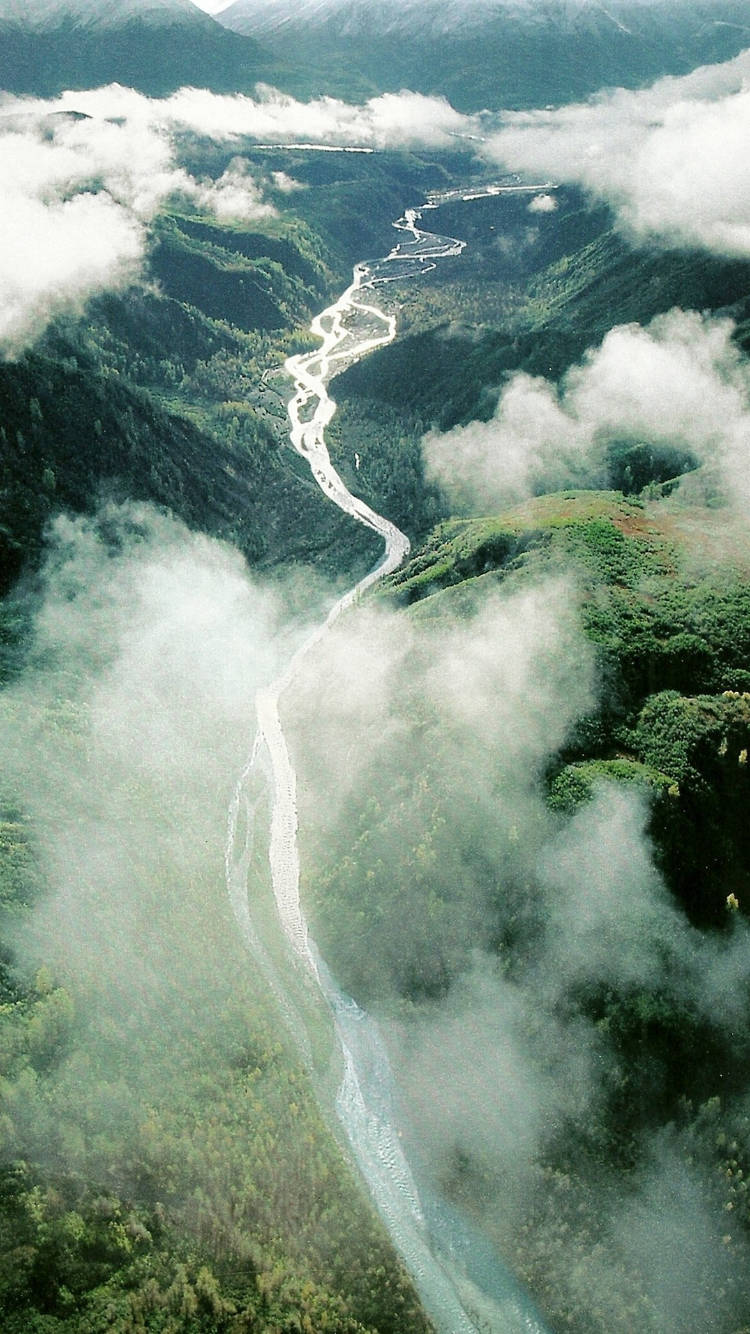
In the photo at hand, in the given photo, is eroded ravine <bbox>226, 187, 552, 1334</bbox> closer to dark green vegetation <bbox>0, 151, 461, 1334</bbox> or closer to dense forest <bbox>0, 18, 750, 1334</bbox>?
dense forest <bbox>0, 18, 750, 1334</bbox>

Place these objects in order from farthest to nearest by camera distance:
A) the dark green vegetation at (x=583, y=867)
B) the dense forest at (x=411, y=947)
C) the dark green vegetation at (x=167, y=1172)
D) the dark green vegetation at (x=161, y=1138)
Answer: the dark green vegetation at (x=583, y=867)
the dense forest at (x=411, y=947)
the dark green vegetation at (x=161, y=1138)
the dark green vegetation at (x=167, y=1172)

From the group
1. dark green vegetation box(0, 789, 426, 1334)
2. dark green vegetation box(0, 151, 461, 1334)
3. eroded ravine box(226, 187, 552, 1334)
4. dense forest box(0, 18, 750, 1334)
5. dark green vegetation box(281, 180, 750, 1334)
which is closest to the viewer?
dark green vegetation box(0, 789, 426, 1334)

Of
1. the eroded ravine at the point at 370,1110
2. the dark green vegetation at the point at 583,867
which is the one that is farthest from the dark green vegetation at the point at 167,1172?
the dark green vegetation at the point at 583,867

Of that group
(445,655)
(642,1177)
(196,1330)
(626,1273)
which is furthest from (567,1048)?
(445,655)

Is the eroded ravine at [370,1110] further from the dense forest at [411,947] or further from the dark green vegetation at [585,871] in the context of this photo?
the dark green vegetation at [585,871]

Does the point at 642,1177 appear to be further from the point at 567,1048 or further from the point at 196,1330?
the point at 196,1330

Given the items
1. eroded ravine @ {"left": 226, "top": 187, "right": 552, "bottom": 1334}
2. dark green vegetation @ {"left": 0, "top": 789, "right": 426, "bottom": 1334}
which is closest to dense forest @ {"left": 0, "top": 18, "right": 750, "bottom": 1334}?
dark green vegetation @ {"left": 0, "top": 789, "right": 426, "bottom": 1334}

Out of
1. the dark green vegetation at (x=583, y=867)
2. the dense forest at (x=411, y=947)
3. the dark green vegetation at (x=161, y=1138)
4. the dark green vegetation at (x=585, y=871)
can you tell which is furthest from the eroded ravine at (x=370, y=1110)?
the dark green vegetation at (x=161, y=1138)

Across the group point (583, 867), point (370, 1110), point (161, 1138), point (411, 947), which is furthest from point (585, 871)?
point (161, 1138)

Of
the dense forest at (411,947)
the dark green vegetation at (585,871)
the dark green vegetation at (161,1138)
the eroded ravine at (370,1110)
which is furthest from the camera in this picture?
the dark green vegetation at (585,871)

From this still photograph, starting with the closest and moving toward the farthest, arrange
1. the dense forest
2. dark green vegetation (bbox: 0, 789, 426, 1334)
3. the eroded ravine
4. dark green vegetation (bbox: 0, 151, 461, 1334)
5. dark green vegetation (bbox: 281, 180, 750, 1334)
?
dark green vegetation (bbox: 0, 789, 426, 1334), dark green vegetation (bbox: 0, 151, 461, 1334), the dense forest, the eroded ravine, dark green vegetation (bbox: 281, 180, 750, 1334)

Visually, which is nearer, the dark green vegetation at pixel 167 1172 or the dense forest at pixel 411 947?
the dark green vegetation at pixel 167 1172

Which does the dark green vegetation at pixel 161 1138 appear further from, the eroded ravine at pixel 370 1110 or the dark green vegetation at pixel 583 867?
the dark green vegetation at pixel 583 867

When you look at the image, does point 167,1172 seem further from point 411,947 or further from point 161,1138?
point 411,947
